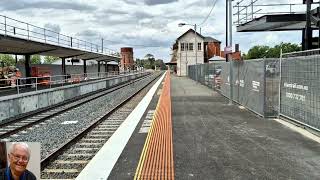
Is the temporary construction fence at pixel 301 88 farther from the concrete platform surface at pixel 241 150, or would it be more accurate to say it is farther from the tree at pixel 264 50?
the tree at pixel 264 50

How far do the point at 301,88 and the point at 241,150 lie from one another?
4.09 meters

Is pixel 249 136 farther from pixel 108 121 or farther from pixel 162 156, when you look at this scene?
pixel 108 121

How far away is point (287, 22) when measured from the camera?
19.7 m

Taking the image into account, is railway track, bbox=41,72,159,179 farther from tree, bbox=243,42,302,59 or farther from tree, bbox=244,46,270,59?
tree, bbox=244,46,270,59

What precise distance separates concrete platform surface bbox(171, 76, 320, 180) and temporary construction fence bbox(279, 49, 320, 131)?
610 millimetres

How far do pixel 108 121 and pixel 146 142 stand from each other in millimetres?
5348

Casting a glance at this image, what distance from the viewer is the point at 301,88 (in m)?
12.9

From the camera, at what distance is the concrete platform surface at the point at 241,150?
7891mm

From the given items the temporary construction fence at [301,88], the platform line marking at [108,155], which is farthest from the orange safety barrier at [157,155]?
the temporary construction fence at [301,88]

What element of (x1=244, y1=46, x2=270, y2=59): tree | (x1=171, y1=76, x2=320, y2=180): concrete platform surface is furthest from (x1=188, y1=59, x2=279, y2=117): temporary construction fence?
(x1=244, y1=46, x2=270, y2=59): tree

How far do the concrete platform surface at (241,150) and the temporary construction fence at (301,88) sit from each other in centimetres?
61

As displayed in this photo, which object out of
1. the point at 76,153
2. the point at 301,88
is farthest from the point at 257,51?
the point at 76,153

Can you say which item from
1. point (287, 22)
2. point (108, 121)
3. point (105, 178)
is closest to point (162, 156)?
point (105, 178)

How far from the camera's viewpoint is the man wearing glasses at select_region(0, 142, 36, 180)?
3.51 meters
